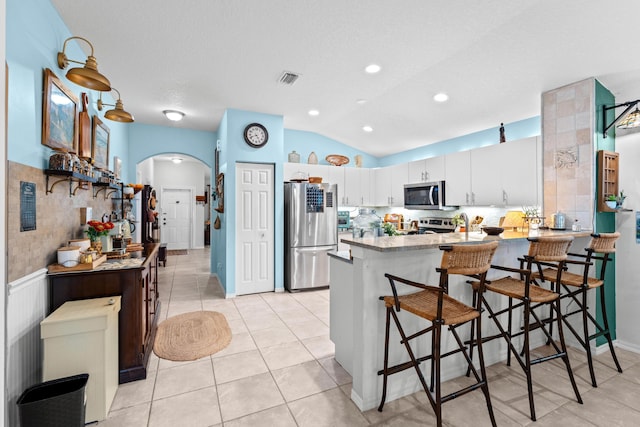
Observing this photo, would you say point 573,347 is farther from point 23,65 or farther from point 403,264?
point 23,65

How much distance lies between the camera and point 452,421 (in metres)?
1.83

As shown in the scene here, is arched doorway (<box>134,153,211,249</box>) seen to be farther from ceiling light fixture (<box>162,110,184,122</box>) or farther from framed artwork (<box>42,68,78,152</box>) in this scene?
framed artwork (<box>42,68,78,152</box>)

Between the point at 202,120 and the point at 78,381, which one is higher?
the point at 202,120

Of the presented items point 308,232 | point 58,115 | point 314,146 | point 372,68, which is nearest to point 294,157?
point 314,146

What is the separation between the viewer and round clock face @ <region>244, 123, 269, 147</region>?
4.45 meters

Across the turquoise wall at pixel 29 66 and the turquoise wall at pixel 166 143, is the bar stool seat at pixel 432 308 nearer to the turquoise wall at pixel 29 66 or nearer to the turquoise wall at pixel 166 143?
the turquoise wall at pixel 29 66

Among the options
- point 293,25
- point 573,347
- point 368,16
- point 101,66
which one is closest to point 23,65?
point 101,66

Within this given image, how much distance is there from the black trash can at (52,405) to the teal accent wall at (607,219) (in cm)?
401

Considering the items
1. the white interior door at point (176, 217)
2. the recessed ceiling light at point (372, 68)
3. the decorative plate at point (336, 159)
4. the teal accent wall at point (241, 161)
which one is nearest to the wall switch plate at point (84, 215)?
the teal accent wall at point (241, 161)

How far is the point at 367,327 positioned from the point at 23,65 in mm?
2600

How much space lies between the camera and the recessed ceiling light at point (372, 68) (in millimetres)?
3059

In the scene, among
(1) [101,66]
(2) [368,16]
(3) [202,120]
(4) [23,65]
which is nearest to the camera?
(4) [23,65]

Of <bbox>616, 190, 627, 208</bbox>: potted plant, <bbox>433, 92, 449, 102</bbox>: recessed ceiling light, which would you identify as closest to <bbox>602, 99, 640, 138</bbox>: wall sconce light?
<bbox>616, 190, 627, 208</bbox>: potted plant

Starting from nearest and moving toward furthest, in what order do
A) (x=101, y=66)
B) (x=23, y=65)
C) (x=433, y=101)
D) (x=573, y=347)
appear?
(x=23, y=65) → (x=573, y=347) → (x=101, y=66) → (x=433, y=101)
